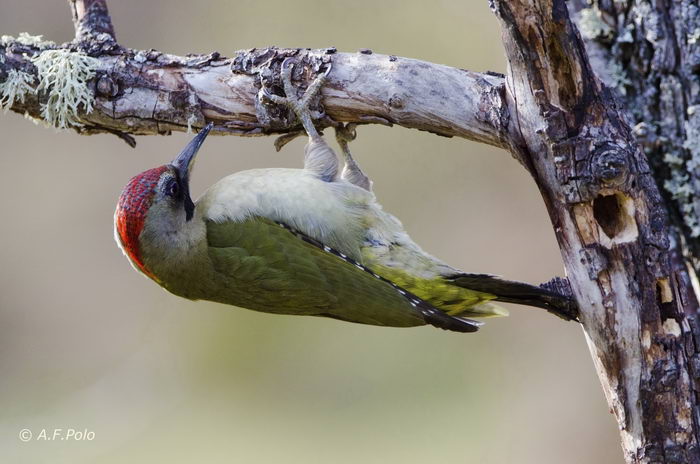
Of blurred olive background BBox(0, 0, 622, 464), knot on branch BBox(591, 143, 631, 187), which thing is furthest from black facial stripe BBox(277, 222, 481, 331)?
blurred olive background BBox(0, 0, 622, 464)

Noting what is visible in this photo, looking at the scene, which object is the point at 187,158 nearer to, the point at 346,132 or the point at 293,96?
the point at 293,96

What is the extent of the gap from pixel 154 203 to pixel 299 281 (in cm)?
71

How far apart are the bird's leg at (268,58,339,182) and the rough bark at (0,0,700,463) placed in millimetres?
49

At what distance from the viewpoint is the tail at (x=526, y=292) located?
295 centimetres

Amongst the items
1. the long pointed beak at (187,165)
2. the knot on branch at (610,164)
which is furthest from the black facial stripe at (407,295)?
the knot on branch at (610,164)

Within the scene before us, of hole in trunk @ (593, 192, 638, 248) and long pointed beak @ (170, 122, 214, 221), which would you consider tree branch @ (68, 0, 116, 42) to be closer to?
long pointed beak @ (170, 122, 214, 221)

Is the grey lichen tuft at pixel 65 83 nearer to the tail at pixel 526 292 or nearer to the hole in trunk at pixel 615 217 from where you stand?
the tail at pixel 526 292

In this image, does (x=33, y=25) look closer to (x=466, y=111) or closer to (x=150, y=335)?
(x=150, y=335)

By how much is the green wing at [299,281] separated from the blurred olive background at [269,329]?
2664 mm

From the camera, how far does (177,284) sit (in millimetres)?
3637

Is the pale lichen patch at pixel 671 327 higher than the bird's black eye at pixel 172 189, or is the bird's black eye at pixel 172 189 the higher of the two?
the bird's black eye at pixel 172 189

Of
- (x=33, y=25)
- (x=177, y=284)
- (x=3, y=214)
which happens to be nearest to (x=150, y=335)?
(x=3, y=214)

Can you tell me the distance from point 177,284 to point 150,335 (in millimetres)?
3281

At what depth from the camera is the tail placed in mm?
2947
